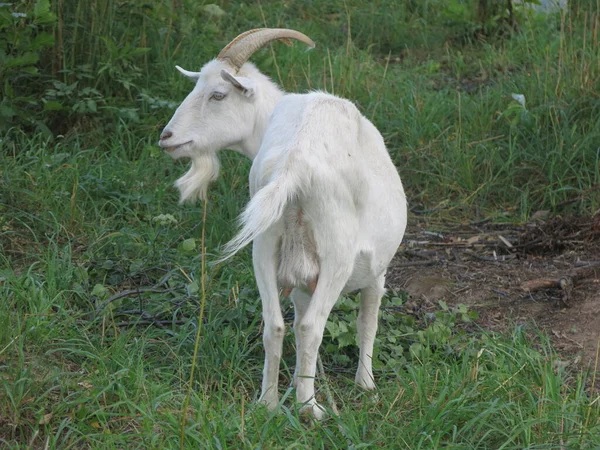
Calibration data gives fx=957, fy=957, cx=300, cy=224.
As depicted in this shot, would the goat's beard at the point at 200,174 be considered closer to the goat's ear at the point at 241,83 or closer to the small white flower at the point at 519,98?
the goat's ear at the point at 241,83

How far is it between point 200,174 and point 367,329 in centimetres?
131

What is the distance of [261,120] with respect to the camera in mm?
4652

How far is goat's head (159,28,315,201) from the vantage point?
4.62 m

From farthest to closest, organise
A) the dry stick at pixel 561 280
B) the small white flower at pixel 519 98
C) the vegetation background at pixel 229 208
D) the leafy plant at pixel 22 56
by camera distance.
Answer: the small white flower at pixel 519 98
the leafy plant at pixel 22 56
the dry stick at pixel 561 280
the vegetation background at pixel 229 208

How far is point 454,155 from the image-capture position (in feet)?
20.3

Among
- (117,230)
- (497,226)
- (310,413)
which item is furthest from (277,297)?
(497,226)

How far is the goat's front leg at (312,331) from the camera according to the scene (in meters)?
3.38

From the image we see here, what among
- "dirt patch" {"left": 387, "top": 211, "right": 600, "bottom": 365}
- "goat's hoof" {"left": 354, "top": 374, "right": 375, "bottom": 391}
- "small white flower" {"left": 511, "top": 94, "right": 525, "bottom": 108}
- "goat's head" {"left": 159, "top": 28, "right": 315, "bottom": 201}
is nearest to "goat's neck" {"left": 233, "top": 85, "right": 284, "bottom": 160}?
"goat's head" {"left": 159, "top": 28, "right": 315, "bottom": 201}

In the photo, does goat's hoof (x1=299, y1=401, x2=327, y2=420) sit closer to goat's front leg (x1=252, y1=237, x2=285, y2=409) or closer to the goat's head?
goat's front leg (x1=252, y1=237, x2=285, y2=409)

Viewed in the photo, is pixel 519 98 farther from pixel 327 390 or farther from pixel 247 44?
pixel 327 390

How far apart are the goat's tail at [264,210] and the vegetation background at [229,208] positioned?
1.85 ft

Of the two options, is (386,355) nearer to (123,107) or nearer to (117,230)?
(117,230)

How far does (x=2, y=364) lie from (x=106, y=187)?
2.09 metres

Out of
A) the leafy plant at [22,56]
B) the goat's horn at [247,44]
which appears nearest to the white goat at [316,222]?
the goat's horn at [247,44]
